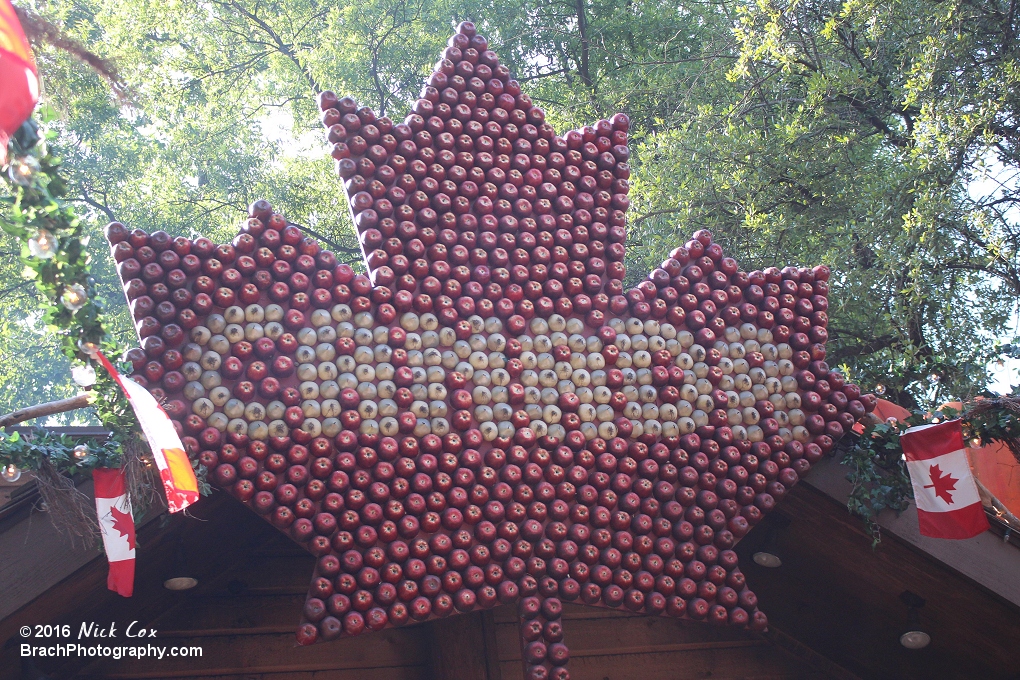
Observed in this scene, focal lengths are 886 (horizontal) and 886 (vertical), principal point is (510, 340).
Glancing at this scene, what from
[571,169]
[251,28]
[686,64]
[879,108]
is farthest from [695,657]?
[251,28]

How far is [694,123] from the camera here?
9531 mm

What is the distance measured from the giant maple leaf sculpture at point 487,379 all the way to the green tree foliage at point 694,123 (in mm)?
1252

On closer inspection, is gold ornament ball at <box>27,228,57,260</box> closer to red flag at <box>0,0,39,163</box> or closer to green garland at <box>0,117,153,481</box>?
green garland at <box>0,117,153,481</box>

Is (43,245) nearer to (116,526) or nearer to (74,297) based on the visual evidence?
(74,297)

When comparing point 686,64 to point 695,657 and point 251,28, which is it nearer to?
point 251,28

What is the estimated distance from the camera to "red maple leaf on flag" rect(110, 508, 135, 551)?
4.43 m

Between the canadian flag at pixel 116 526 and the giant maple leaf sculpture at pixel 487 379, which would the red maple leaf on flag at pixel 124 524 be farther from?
the giant maple leaf sculpture at pixel 487 379

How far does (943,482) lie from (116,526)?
483 cm

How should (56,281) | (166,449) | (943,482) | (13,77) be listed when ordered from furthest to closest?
(943,482)
(56,281)
(166,449)
(13,77)

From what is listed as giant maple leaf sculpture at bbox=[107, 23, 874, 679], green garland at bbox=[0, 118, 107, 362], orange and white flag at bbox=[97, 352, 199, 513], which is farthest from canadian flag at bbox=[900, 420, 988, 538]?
green garland at bbox=[0, 118, 107, 362]

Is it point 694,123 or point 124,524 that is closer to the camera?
point 124,524

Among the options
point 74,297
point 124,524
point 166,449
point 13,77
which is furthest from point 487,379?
point 13,77

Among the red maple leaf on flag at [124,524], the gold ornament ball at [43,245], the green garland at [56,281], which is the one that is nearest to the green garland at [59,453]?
the green garland at [56,281]

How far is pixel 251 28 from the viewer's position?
13.1 m
